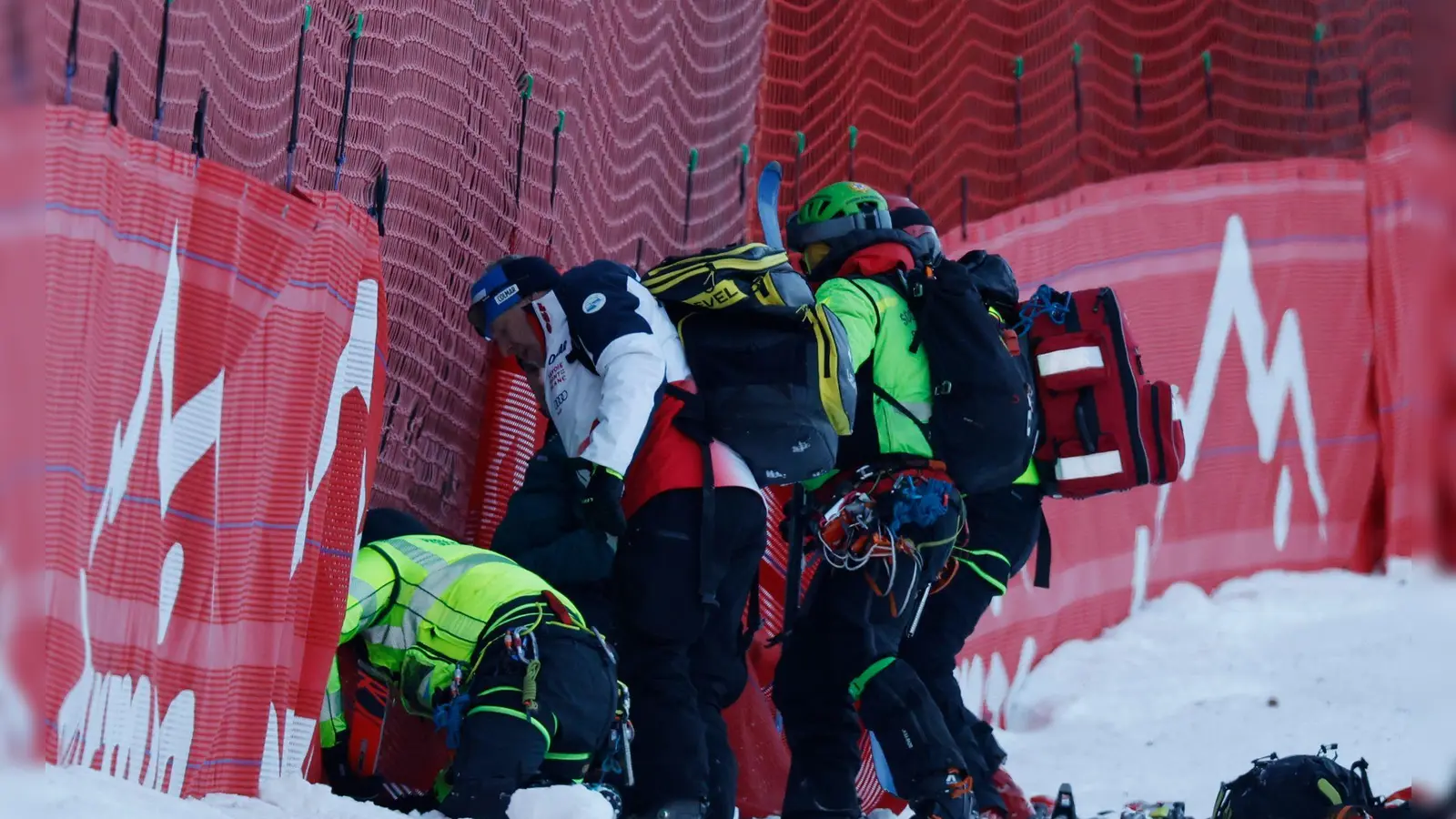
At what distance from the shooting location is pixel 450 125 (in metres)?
5.19

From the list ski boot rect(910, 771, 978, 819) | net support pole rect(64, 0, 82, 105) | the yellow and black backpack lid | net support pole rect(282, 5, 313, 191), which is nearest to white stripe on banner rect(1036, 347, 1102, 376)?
the yellow and black backpack lid

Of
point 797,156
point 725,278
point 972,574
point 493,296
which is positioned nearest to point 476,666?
point 493,296

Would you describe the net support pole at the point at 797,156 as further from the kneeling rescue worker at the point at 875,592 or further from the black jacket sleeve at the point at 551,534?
the black jacket sleeve at the point at 551,534

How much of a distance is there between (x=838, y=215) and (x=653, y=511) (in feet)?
4.04

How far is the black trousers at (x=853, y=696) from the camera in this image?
4.22 m

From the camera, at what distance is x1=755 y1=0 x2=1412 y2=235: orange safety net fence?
725 cm

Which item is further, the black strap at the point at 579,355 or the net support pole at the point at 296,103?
the net support pole at the point at 296,103

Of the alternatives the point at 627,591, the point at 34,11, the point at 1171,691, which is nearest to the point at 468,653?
the point at 627,591

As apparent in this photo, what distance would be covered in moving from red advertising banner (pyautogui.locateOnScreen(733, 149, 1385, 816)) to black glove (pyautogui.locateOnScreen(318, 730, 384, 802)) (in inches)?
142

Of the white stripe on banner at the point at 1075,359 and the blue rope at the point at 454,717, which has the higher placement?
the white stripe on banner at the point at 1075,359

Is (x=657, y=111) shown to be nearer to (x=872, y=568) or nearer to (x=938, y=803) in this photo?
(x=872, y=568)

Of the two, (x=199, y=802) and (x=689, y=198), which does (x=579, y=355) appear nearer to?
(x=199, y=802)

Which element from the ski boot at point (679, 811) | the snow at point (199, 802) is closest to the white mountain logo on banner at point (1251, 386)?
the ski boot at point (679, 811)

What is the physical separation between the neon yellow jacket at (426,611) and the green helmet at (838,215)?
1392 mm
